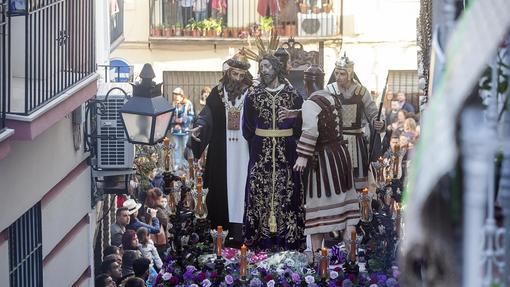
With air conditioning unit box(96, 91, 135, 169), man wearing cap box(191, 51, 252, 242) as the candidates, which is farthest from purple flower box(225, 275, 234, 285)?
air conditioning unit box(96, 91, 135, 169)

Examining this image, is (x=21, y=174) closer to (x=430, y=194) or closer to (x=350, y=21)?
(x=430, y=194)

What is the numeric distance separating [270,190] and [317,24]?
14200mm

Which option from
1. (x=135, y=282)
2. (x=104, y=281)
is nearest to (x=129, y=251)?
(x=104, y=281)

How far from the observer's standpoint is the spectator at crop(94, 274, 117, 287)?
12.4 m

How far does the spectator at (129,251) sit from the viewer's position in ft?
46.2

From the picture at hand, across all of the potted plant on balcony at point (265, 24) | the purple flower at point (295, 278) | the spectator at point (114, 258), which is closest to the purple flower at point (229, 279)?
the purple flower at point (295, 278)

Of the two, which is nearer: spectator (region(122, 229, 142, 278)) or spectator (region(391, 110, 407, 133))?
spectator (region(122, 229, 142, 278))

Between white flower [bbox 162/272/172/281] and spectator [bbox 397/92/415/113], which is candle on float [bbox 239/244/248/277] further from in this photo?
spectator [bbox 397/92/415/113]

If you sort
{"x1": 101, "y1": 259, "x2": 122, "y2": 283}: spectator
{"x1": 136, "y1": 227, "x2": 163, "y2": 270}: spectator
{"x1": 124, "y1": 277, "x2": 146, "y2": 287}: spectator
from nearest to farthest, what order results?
1. {"x1": 124, "y1": 277, "x2": 146, "y2": 287}: spectator
2. {"x1": 101, "y1": 259, "x2": 122, "y2": 283}: spectator
3. {"x1": 136, "y1": 227, "x2": 163, "y2": 270}: spectator

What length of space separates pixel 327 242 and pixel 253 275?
1.02 metres

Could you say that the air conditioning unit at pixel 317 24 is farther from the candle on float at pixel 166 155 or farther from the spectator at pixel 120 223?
the candle on float at pixel 166 155

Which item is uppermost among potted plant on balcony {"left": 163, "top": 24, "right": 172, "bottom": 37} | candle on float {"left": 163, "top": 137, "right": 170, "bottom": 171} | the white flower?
potted plant on balcony {"left": 163, "top": 24, "right": 172, "bottom": 37}

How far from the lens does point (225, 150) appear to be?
12406 millimetres

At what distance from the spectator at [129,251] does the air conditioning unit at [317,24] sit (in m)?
11.5
